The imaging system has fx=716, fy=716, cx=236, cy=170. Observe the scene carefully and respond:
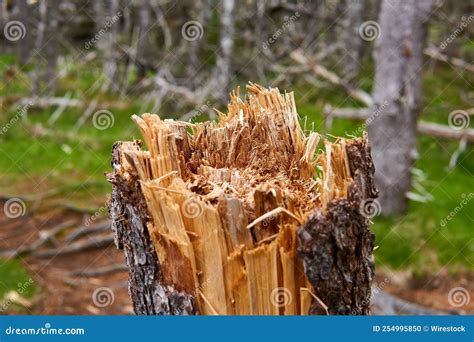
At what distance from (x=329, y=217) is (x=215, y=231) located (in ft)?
1.43

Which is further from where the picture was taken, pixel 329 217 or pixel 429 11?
pixel 429 11

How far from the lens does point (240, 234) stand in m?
2.71

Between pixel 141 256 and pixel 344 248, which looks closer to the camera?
pixel 344 248

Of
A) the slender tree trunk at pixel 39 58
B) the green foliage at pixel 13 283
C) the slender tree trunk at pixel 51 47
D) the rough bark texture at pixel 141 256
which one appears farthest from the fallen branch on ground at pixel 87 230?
the rough bark texture at pixel 141 256

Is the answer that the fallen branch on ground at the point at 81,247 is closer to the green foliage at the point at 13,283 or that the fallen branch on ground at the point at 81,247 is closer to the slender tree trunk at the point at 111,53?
the green foliage at the point at 13,283

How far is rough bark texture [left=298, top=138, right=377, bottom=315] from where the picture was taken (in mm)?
2576

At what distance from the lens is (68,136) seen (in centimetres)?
1238

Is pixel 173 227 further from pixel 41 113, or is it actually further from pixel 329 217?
pixel 41 113

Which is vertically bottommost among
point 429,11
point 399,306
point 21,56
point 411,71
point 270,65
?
point 399,306

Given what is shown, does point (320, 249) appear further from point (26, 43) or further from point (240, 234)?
point (26, 43)

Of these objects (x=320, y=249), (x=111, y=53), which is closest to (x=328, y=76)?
(x=111, y=53)

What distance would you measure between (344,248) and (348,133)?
25.7ft

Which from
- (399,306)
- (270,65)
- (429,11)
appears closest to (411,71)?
(429,11)

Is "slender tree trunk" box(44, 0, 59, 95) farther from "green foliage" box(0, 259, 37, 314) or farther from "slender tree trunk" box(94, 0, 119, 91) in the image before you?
"green foliage" box(0, 259, 37, 314)
